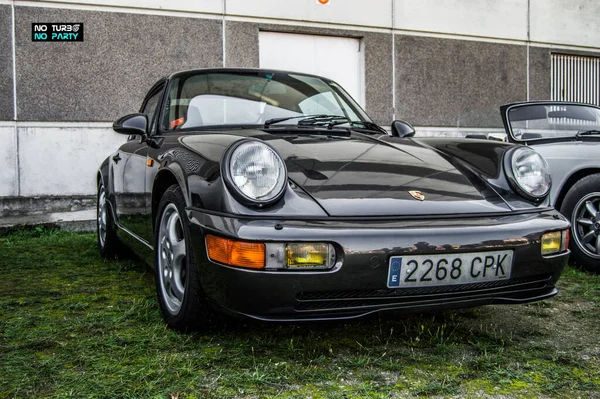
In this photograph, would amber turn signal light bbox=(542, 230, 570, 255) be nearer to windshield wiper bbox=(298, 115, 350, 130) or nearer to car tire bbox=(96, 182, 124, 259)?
windshield wiper bbox=(298, 115, 350, 130)

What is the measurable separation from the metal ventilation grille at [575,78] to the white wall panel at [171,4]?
5.30 metres

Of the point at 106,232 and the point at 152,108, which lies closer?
the point at 152,108

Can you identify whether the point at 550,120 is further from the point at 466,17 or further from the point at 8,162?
the point at 8,162

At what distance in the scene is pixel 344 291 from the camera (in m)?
2.22

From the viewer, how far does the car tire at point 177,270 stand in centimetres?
251

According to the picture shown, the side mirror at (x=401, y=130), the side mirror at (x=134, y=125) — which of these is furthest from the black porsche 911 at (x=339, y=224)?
the side mirror at (x=134, y=125)

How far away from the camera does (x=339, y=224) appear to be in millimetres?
2240

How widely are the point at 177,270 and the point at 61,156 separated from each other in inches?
180

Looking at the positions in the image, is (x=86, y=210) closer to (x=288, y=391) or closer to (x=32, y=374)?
(x=32, y=374)

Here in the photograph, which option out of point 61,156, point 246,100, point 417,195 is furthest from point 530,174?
point 61,156

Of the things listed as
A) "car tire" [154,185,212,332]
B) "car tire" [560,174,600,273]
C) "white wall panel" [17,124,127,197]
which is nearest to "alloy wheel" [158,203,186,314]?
"car tire" [154,185,212,332]

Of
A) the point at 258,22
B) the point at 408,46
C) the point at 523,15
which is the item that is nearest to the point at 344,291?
the point at 258,22

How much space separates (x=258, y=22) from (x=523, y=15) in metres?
4.11

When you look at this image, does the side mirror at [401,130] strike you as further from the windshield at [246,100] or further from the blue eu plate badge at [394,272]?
the blue eu plate badge at [394,272]
